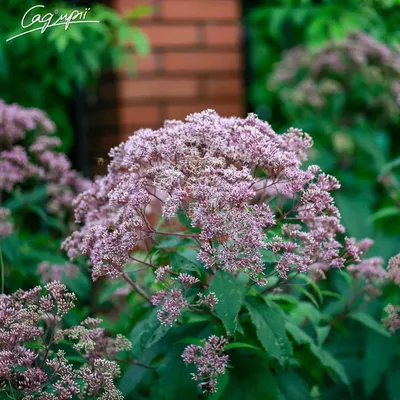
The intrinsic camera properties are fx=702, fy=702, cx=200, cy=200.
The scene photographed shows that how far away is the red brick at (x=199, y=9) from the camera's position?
542 cm

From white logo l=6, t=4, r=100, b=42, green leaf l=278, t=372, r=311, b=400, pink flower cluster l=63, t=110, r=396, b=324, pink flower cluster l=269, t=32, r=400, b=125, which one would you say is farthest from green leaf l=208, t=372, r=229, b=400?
pink flower cluster l=269, t=32, r=400, b=125

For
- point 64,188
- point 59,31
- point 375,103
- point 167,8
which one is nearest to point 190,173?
point 64,188

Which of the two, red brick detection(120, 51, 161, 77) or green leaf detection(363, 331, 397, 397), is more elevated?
red brick detection(120, 51, 161, 77)

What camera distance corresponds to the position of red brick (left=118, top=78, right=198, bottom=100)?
531cm

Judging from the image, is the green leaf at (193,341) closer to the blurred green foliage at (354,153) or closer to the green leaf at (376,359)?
the blurred green foliage at (354,153)

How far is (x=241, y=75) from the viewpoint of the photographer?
5.80 m

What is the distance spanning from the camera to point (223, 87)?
5.68m

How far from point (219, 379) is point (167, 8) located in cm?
384

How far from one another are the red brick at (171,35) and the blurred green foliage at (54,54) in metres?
0.38

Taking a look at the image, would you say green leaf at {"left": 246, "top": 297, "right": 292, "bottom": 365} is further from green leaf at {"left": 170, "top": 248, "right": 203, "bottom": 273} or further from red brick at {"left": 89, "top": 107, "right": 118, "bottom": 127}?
red brick at {"left": 89, "top": 107, "right": 118, "bottom": 127}

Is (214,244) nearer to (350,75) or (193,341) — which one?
(193,341)

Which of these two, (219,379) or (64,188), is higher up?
(64,188)

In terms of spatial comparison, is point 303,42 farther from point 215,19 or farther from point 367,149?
point 367,149

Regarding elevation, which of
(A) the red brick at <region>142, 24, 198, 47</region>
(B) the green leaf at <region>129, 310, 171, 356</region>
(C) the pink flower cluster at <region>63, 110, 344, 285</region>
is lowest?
(B) the green leaf at <region>129, 310, 171, 356</region>
